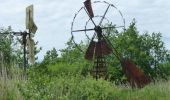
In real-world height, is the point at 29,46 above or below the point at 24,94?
above

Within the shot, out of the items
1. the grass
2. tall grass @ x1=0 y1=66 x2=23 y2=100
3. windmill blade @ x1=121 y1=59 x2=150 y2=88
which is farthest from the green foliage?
tall grass @ x1=0 y1=66 x2=23 y2=100

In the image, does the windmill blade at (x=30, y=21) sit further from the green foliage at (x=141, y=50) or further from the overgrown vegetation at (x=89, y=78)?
the green foliage at (x=141, y=50)

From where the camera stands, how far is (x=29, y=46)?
23.8 m

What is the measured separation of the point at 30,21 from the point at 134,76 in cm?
468

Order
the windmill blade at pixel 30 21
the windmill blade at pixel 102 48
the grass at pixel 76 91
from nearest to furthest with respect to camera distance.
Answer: the grass at pixel 76 91
the windmill blade at pixel 30 21
the windmill blade at pixel 102 48

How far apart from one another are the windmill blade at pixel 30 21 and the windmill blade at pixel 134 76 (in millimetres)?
4097

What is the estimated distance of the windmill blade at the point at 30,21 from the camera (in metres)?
23.5

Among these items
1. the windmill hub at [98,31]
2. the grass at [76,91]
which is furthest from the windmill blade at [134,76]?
Answer: the grass at [76,91]

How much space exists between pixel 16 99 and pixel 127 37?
22200 mm

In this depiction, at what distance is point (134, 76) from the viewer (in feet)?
80.4

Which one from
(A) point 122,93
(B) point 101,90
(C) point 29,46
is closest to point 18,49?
(C) point 29,46

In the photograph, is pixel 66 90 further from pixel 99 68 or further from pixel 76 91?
pixel 99 68

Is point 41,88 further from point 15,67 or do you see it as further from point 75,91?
point 75,91

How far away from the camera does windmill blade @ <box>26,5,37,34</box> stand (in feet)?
77.2
